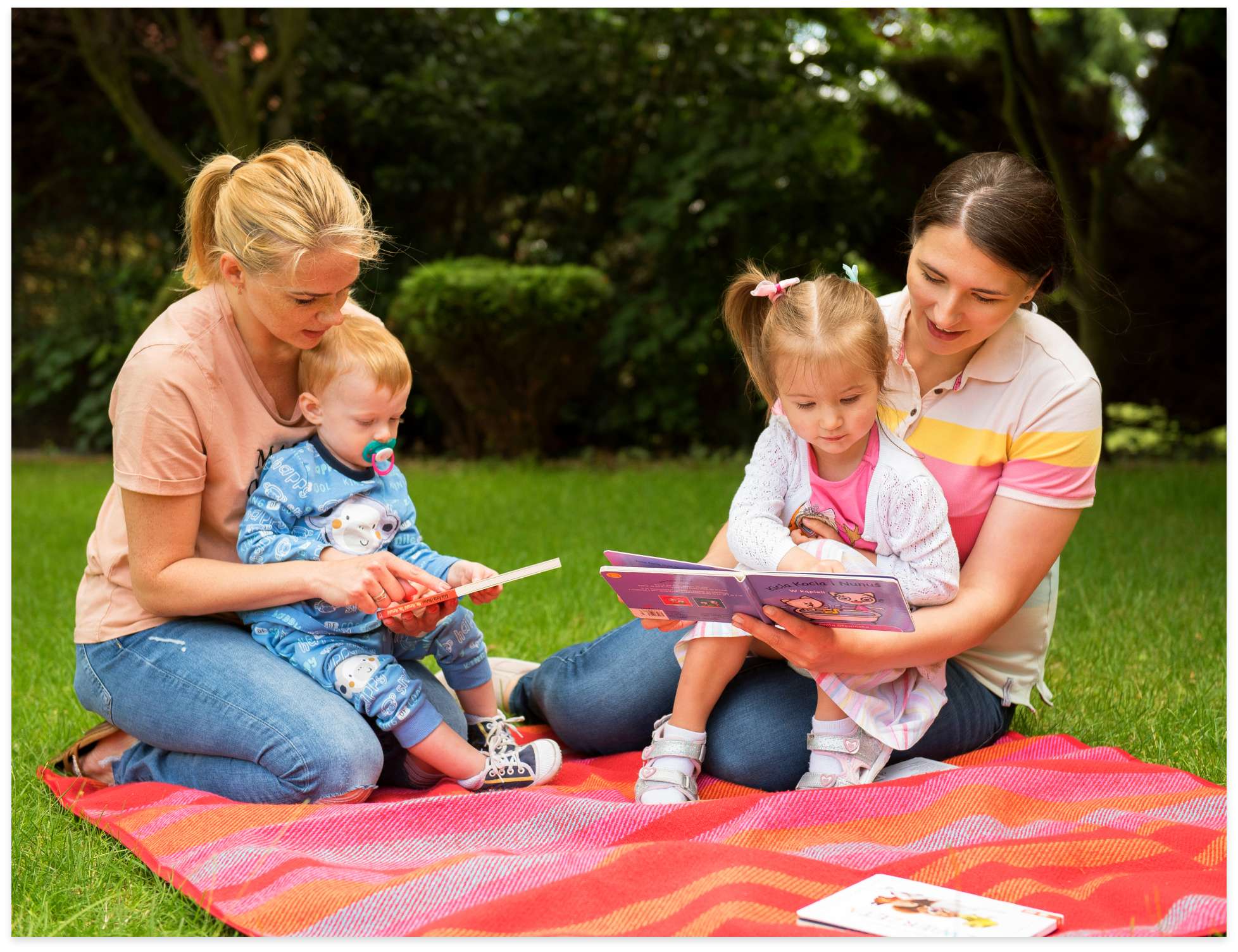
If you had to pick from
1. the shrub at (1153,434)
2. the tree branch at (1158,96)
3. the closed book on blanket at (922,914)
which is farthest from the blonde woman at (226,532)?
the shrub at (1153,434)

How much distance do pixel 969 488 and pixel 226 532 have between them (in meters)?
1.66

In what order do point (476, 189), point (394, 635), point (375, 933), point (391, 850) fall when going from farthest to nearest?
point (476, 189) < point (394, 635) < point (391, 850) < point (375, 933)

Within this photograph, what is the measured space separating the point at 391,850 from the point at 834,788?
894 mm

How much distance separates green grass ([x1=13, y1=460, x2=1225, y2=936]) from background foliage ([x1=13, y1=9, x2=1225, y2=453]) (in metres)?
1.12

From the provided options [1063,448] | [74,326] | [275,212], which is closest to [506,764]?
[275,212]

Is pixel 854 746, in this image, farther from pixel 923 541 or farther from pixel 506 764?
pixel 506 764

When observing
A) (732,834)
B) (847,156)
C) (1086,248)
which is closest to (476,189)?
(847,156)

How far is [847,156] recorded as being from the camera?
9.68 m

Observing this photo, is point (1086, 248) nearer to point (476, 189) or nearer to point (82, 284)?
point (476, 189)

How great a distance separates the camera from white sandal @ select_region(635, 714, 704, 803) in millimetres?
2695

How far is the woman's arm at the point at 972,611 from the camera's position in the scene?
96.4 inches

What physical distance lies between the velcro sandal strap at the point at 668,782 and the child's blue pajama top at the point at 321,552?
18.8 inches

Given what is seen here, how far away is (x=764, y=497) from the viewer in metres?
2.80

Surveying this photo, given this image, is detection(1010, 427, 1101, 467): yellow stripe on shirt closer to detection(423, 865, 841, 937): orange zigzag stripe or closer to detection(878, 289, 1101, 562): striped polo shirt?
detection(878, 289, 1101, 562): striped polo shirt
